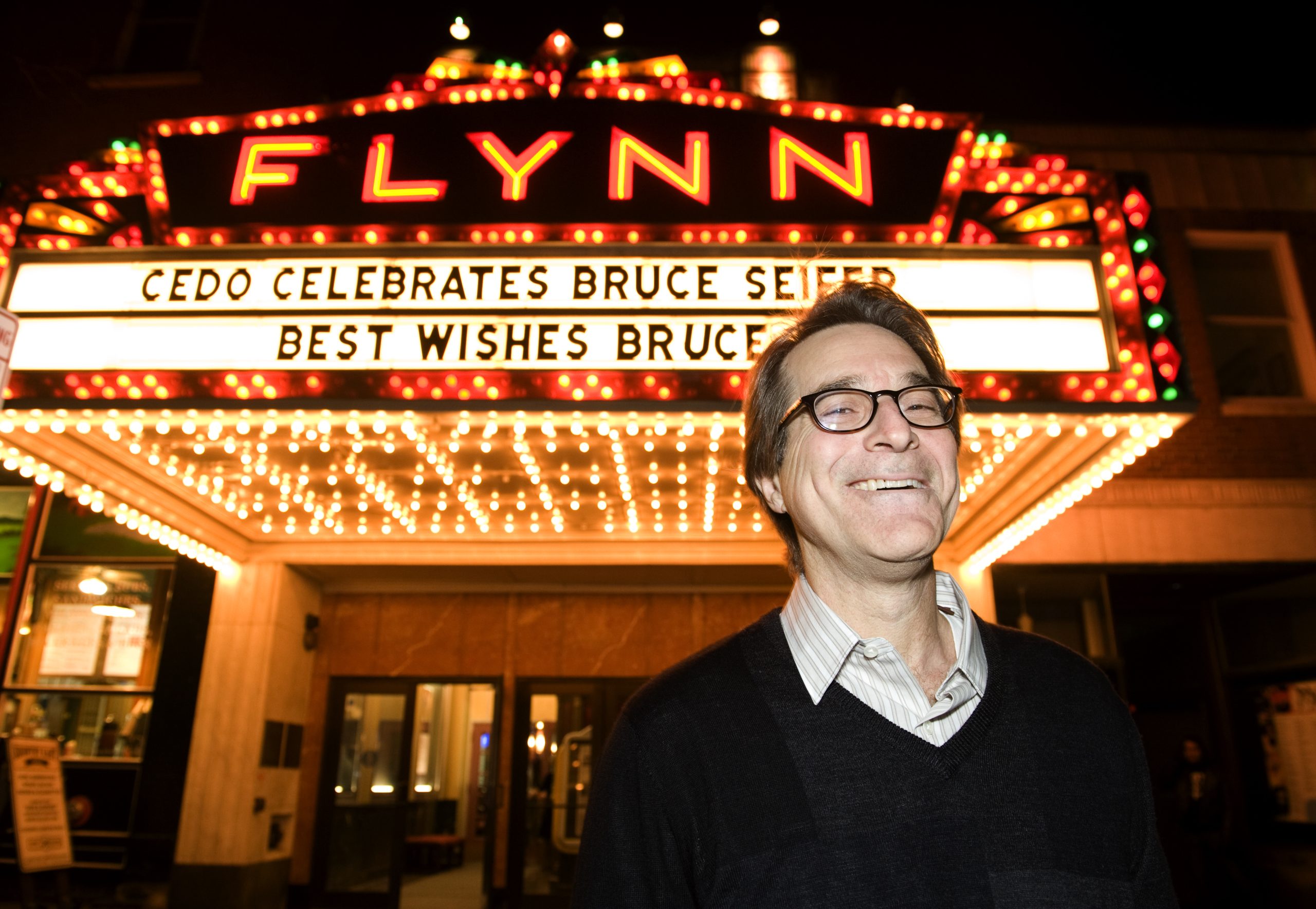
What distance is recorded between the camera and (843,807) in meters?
1.34

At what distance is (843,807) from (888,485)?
625 mm

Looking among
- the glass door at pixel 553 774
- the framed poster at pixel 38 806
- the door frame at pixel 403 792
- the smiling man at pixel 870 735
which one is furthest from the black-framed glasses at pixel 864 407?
the door frame at pixel 403 792

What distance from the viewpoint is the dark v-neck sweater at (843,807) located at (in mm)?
1312

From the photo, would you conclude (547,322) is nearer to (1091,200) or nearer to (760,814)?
(1091,200)

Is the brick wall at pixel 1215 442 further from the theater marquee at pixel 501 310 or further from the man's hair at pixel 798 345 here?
the man's hair at pixel 798 345

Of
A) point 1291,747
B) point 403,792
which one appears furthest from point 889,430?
point 403,792

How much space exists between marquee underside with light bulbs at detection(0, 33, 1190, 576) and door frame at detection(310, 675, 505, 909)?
183 inches

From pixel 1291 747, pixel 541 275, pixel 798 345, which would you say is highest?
pixel 541 275

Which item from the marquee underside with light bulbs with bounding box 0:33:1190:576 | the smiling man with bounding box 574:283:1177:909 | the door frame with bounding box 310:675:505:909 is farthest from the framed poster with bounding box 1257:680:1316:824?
the smiling man with bounding box 574:283:1177:909

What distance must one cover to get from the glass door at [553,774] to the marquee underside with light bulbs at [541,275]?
14.9 ft

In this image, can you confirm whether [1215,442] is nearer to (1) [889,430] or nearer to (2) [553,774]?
(2) [553,774]

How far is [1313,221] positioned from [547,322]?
9944 millimetres

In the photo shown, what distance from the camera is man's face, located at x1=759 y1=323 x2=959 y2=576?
161cm

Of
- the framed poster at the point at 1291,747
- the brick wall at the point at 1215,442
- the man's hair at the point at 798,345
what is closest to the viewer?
the man's hair at the point at 798,345
